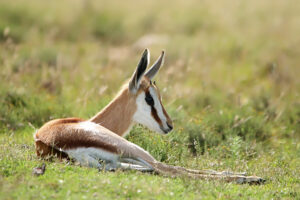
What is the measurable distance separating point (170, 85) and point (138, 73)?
314cm

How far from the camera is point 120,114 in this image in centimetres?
675

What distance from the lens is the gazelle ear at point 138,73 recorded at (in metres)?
6.47

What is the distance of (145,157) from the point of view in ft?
19.1

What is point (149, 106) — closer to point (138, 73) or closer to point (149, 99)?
point (149, 99)

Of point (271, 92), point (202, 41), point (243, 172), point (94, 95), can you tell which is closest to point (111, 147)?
point (243, 172)

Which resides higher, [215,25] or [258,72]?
[215,25]

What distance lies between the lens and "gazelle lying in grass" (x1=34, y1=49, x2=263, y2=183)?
5.65 metres

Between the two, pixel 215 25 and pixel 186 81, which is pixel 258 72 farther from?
pixel 215 25

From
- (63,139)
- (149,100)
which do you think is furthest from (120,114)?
(63,139)

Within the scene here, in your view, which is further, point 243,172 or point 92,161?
point 243,172

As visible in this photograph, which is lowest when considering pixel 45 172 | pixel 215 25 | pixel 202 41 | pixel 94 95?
pixel 45 172

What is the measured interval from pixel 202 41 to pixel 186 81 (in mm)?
3019

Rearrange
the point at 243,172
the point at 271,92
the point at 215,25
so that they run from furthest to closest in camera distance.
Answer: the point at 215,25 < the point at 271,92 < the point at 243,172

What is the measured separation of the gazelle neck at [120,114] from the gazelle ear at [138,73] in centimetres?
12
